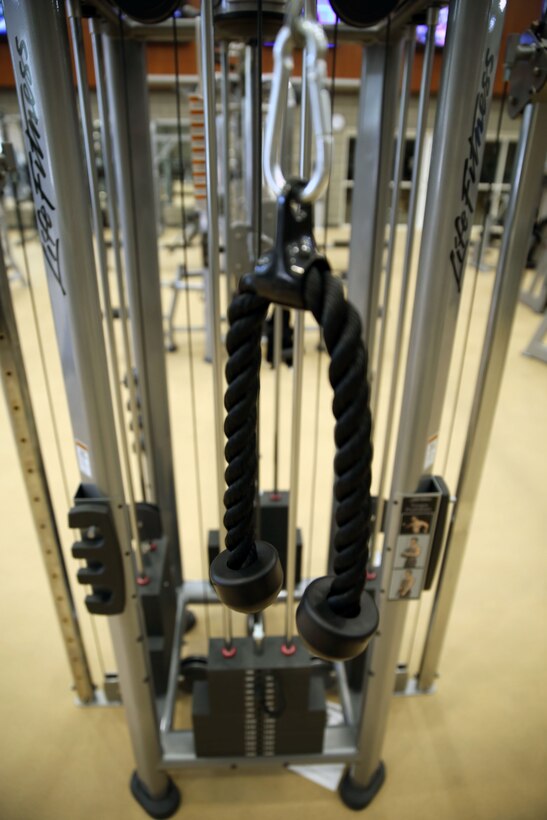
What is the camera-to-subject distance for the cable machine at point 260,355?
477mm

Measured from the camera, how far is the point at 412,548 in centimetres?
120

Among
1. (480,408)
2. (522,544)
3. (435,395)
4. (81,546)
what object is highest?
(435,395)

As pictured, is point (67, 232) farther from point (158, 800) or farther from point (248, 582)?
point (158, 800)

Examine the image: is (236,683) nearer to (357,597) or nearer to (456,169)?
(357,597)

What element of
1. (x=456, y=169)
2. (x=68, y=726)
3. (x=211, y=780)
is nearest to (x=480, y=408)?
(x=456, y=169)

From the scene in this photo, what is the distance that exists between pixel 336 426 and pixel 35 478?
121 cm

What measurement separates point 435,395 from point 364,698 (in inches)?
33.5

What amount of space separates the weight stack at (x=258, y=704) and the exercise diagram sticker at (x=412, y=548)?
1.21 feet

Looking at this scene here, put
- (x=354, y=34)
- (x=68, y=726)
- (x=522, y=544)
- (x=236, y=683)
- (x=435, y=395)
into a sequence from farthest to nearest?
(x=522, y=544), (x=68, y=726), (x=236, y=683), (x=354, y=34), (x=435, y=395)

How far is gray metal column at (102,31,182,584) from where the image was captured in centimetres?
138

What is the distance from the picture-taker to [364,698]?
1416 millimetres

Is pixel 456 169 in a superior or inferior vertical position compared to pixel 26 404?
superior

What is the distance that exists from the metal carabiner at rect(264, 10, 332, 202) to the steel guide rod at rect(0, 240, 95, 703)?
89 centimetres

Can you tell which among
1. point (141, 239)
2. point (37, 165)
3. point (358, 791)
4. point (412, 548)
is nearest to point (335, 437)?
point (37, 165)
